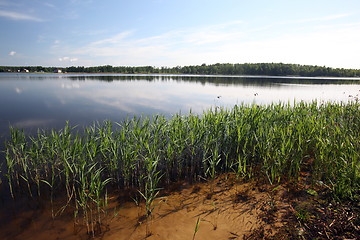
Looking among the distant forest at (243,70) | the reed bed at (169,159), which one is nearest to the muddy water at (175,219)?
the reed bed at (169,159)

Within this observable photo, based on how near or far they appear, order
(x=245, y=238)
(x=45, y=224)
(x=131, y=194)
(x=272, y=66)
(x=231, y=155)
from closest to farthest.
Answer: (x=245, y=238) < (x=45, y=224) < (x=131, y=194) < (x=231, y=155) < (x=272, y=66)

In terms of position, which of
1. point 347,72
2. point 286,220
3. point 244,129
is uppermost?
point 347,72

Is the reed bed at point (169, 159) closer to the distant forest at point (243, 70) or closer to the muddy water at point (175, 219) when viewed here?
the muddy water at point (175, 219)

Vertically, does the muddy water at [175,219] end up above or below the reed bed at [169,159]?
below

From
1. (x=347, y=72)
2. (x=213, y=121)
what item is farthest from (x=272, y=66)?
(x=213, y=121)

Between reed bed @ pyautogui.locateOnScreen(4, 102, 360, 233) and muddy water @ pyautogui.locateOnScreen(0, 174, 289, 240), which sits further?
reed bed @ pyautogui.locateOnScreen(4, 102, 360, 233)

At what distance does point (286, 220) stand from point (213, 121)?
12.2ft

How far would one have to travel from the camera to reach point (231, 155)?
21.4 ft

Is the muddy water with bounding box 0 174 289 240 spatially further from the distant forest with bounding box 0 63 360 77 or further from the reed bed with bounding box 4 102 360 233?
the distant forest with bounding box 0 63 360 77

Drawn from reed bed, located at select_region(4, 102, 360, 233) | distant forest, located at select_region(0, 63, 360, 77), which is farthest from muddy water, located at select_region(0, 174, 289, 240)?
distant forest, located at select_region(0, 63, 360, 77)

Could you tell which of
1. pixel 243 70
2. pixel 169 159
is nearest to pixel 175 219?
pixel 169 159

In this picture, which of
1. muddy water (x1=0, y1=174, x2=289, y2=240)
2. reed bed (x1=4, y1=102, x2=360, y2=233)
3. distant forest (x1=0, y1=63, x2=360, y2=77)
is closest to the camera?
muddy water (x1=0, y1=174, x2=289, y2=240)

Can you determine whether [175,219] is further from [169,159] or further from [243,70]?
[243,70]

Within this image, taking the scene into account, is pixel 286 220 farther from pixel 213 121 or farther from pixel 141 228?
pixel 213 121
